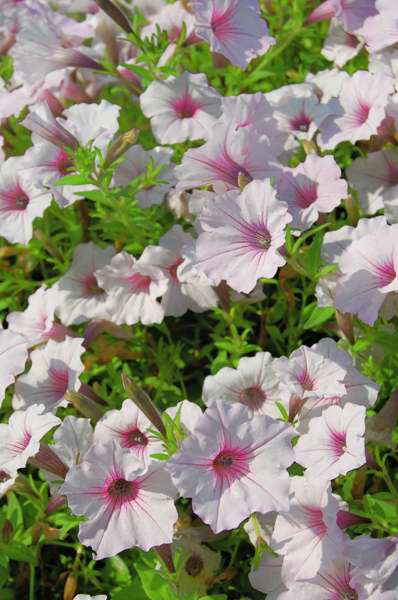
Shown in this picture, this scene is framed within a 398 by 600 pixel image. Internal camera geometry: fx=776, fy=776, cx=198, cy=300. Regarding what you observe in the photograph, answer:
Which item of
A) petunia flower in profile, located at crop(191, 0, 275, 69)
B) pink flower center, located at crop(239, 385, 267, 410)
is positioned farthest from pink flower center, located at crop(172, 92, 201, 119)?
pink flower center, located at crop(239, 385, 267, 410)

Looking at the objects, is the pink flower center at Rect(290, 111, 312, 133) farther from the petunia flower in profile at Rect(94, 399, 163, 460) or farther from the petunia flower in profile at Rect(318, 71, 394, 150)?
the petunia flower in profile at Rect(94, 399, 163, 460)

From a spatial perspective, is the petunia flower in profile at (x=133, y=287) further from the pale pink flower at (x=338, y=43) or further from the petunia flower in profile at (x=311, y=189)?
the pale pink flower at (x=338, y=43)

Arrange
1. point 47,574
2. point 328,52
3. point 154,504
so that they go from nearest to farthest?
point 154,504 → point 47,574 → point 328,52

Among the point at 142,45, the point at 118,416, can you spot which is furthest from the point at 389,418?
the point at 142,45

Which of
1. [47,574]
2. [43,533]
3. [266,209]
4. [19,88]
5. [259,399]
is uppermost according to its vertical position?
[266,209]

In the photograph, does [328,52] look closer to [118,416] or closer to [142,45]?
[142,45]

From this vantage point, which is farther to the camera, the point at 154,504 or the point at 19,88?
the point at 19,88

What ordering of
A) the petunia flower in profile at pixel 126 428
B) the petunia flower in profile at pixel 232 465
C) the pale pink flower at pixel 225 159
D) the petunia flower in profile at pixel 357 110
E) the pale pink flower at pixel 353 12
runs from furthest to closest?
the pale pink flower at pixel 353 12
the petunia flower in profile at pixel 357 110
the pale pink flower at pixel 225 159
the petunia flower in profile at pixel 126 428
the petunia flower in profile at pixel 232 465

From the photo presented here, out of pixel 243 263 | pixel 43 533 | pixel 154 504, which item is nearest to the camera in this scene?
pixel 154 504

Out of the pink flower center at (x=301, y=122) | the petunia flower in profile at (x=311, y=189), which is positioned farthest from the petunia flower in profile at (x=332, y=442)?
the pink flower center at (x=301, y=122)
